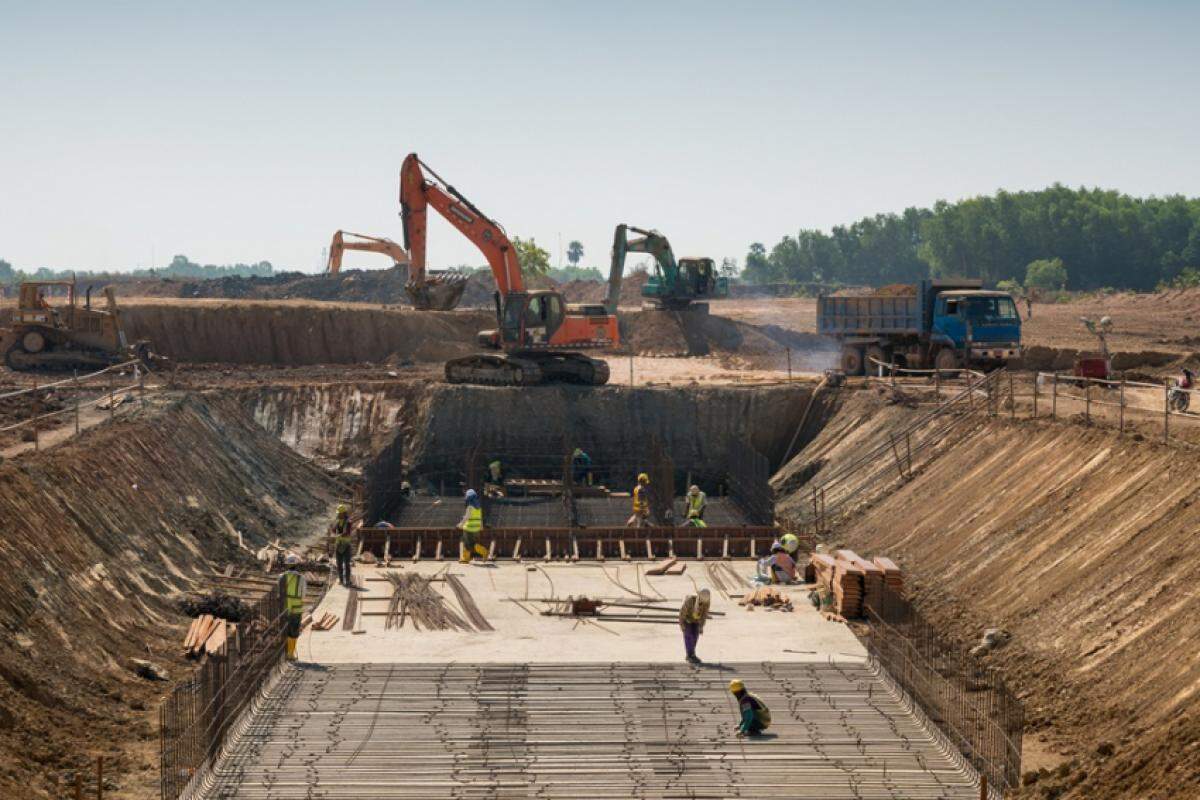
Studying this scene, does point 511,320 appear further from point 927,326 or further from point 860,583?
point 860,583

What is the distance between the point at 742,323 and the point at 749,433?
23.3m

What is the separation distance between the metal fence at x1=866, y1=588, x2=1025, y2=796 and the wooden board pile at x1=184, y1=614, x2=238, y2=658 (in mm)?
9427

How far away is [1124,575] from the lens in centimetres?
2044

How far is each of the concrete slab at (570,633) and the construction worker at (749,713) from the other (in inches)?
139

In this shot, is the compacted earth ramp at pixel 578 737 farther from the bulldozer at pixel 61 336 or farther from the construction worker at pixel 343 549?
Answer: the bulldozer at pixel 61 336

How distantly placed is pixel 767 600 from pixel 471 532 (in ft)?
20.3

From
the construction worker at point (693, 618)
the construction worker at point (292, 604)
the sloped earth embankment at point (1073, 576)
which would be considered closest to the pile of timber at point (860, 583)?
the sloped earth embankment at point (1073, 576)

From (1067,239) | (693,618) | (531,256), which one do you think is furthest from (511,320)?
(1067,239)

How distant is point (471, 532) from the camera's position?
28641mm

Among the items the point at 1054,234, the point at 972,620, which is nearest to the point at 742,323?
the point at 972,620

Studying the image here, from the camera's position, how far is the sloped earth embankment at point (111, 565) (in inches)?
679

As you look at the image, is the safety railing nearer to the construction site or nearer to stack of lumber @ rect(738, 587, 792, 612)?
the construction site

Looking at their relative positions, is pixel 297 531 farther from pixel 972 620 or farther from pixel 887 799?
pixel 887 799

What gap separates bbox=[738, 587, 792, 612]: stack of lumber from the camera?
82.9 feet
